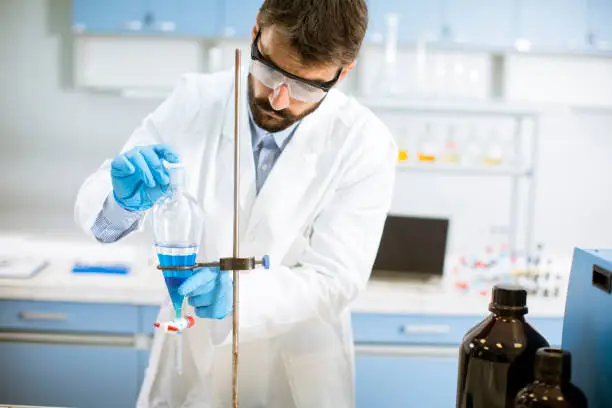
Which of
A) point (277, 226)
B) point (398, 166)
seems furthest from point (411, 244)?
point (277, 226)

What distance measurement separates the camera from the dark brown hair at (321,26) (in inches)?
52.9

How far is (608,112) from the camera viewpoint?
374 cm

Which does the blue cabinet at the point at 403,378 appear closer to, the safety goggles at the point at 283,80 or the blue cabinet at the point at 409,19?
the blue cabinet at the point at 409,19

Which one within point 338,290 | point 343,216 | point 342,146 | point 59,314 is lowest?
point 59,314

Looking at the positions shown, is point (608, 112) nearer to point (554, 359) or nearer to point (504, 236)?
point (504, 236)

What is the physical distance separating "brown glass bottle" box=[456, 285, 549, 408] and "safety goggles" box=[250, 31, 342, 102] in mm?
608

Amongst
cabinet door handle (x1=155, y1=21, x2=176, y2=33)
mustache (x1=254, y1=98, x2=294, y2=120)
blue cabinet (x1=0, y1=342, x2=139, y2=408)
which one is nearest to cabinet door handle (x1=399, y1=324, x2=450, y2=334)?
blue cabinet (x1=0, y1=342, x2=139, y2=408)

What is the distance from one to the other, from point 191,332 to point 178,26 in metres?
1.88

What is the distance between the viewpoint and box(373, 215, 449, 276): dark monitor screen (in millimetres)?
3102

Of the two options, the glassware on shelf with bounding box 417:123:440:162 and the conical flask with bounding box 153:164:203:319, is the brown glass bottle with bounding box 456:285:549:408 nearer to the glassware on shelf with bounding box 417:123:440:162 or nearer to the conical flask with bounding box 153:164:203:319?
the conical flask with bounding box 153:164:203:319

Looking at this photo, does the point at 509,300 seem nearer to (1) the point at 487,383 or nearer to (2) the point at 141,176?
A: (1) the point at 487,383

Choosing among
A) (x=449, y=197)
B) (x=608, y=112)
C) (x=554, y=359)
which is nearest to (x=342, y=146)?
(x=554, y=359)

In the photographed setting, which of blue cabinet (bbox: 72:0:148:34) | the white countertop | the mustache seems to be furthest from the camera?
blue cabinet (bbox: 72:0:148:34)

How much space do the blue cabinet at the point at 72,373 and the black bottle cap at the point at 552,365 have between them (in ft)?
7.32
